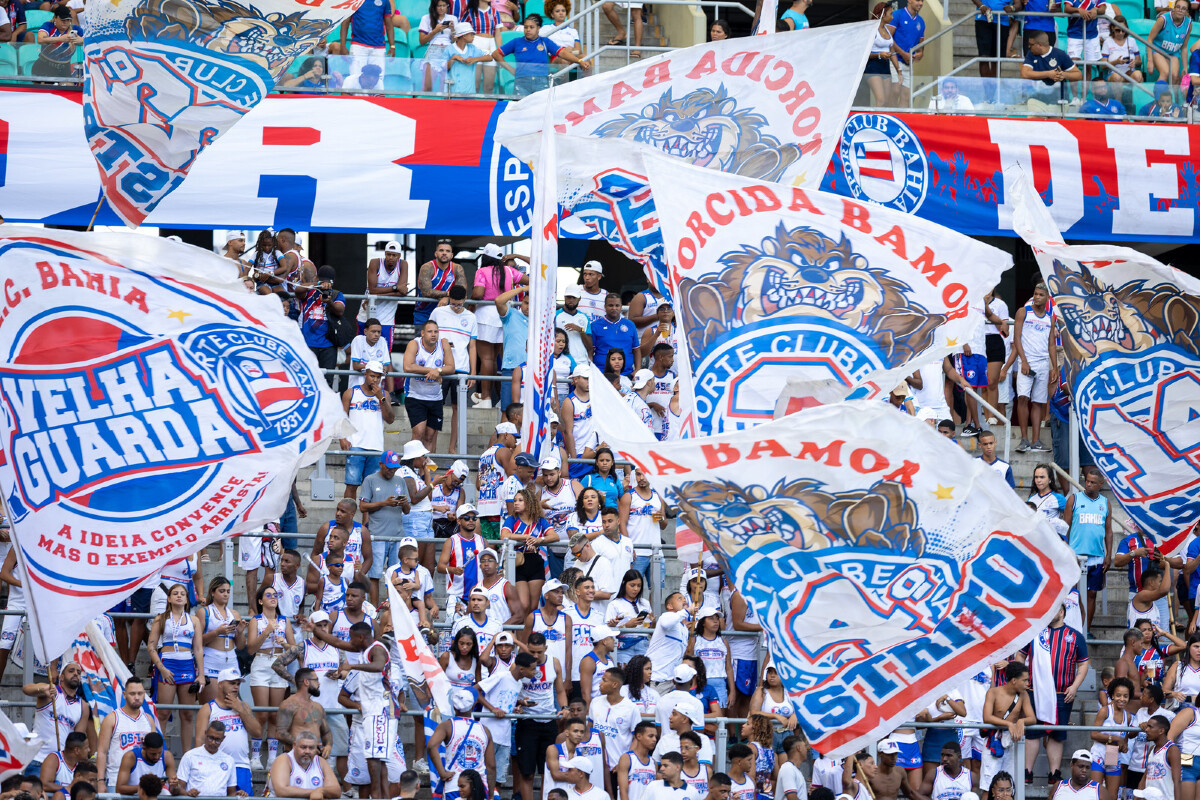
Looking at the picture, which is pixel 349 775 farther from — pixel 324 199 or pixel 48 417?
pixel 324 199

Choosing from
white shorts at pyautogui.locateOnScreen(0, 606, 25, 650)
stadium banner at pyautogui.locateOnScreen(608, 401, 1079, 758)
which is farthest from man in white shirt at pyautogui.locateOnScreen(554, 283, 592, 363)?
stadium banner at pyautogui.locateOnScreen(608, 401, 1079, 758)

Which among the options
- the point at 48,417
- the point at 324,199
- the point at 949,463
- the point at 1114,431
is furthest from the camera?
the point at 324,199

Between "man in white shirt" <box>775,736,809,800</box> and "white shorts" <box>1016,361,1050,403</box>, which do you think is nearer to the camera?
"man in white shirt" <box>775,736,809,800</box>

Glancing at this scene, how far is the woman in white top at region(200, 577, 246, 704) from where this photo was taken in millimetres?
15508

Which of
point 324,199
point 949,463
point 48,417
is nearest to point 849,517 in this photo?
point 949,463

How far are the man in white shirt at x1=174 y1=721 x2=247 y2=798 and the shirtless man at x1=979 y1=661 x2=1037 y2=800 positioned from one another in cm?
547

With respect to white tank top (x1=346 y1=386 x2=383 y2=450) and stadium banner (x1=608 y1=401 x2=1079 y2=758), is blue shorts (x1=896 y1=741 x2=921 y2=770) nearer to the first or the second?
stadium banner (x1=608 y1=401 x2=1079 y2=758)

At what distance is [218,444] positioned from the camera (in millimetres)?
12281

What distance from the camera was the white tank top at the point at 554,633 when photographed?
15.6 metres

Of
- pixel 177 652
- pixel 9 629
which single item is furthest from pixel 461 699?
pixel 9 629

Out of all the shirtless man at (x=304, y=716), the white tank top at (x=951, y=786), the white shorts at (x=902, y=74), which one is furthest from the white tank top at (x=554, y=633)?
the white shorts at (x=902, y=74)

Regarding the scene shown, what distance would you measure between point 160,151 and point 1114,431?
264 inches

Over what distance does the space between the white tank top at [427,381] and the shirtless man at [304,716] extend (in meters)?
3.78

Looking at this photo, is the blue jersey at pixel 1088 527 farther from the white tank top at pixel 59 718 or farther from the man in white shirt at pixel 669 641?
the white tank top at pixel 59 718
